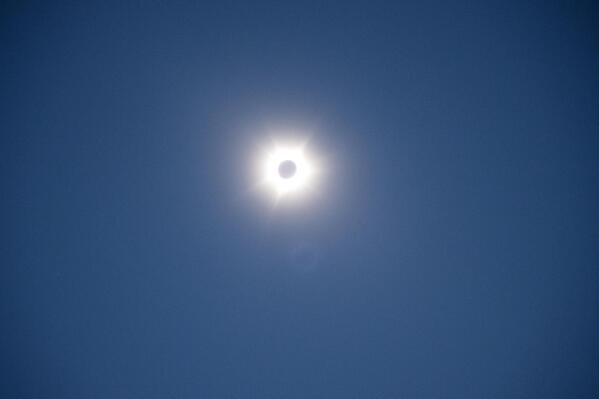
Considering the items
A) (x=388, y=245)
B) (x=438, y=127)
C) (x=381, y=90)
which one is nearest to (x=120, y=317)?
(x=388, y=245)

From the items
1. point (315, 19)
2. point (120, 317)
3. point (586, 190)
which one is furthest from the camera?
point (120, 317)

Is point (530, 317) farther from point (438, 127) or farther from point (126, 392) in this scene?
point (126, 392)

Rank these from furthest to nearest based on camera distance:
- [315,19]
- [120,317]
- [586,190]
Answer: [120,317] → [586,190] → [315,19]

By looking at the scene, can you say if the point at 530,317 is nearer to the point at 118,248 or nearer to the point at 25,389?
the point at 118,248

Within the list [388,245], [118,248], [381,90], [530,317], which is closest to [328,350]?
[388,245]

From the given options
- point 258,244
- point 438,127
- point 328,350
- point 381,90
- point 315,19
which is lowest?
point 328,350

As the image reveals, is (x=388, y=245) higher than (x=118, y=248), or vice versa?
(x=388, y=245)

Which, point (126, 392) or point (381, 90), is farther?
point (126, 392)
